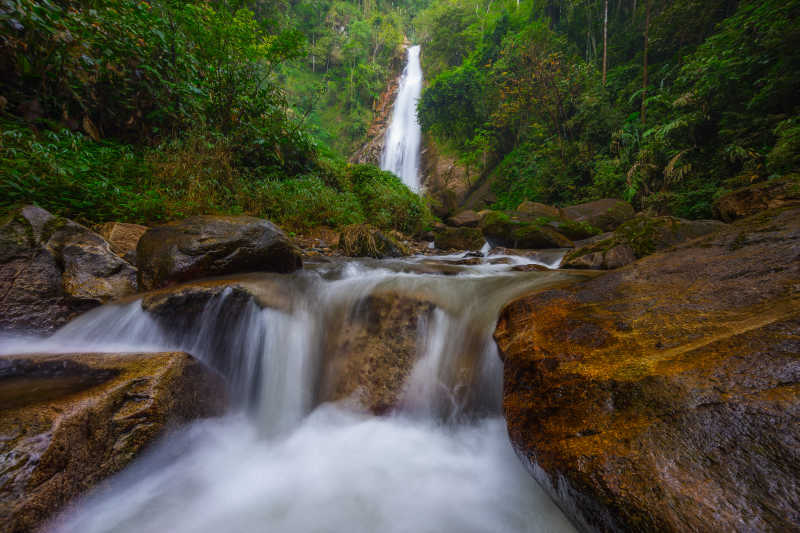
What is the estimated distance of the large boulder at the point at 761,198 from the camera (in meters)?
3.67

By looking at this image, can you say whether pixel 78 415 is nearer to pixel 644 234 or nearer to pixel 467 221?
pixel 644 234

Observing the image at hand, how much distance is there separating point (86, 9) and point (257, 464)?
678cm

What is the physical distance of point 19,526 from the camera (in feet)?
3.54

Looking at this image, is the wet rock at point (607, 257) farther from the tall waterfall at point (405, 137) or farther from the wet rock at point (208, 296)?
the tall waterfall at point (405, 137)

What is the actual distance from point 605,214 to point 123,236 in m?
10.5

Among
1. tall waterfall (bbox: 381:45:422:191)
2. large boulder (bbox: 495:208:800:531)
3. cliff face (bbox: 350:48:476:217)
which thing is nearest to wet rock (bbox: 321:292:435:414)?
large boulder (bbox: 495:208:800:531)

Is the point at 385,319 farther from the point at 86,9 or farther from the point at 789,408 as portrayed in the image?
the point at 86,9

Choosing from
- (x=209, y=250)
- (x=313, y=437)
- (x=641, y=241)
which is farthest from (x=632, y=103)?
(x=313, y=437)

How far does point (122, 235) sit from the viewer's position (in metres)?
3.36

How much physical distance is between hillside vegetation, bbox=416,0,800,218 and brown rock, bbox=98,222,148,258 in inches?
397

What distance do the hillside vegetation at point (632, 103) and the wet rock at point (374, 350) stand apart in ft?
24.6

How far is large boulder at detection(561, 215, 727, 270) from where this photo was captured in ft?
12.6

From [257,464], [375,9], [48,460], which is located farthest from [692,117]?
[375,9]

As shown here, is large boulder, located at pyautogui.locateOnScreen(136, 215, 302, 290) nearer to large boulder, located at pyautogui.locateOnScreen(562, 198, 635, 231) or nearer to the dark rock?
the dark rock
